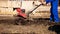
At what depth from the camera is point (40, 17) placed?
40.2ft

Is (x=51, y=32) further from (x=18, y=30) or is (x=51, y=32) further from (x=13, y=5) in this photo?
(x=13, y=5)

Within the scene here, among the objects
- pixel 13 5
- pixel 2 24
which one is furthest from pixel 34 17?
pixel 2 24

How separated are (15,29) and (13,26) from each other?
60 cm

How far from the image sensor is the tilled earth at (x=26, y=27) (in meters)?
8.73

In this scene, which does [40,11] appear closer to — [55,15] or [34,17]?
[34,17]

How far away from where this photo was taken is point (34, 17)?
12.2 meters

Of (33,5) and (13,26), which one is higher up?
(33,5)

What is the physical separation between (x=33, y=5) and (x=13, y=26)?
130 inches

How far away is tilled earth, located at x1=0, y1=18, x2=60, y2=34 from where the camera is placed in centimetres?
873

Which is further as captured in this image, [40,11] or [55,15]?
[40,11]

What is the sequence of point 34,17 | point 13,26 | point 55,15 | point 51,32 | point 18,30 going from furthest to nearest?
1. point 34,17
2. point 55,15
3. point 13,26
4. point 18,30
5. point 51,32

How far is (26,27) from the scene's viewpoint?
32.1ft

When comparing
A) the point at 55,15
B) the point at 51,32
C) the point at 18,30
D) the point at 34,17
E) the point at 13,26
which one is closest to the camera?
the point at 51,32

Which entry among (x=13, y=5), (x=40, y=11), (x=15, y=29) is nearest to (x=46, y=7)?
(x=40, y=11)
